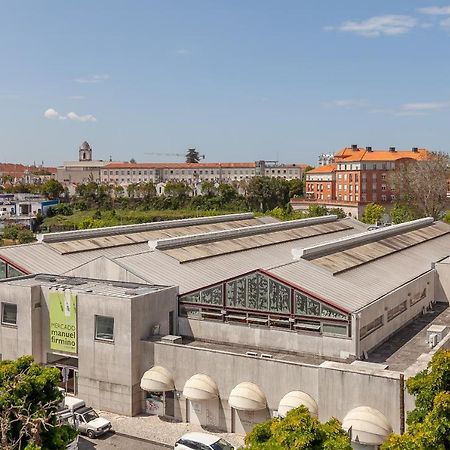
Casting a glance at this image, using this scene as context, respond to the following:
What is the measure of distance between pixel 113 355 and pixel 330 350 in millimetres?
9695

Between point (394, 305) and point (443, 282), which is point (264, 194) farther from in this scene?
point (394, 305)

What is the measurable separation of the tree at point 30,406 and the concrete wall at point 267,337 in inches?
452

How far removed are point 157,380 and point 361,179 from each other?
86491 millimetres

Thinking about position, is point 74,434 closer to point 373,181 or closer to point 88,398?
point 88,398

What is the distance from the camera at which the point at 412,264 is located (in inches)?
1565

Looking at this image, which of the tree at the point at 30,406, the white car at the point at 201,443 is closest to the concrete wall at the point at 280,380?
the white car at the point at 201,443

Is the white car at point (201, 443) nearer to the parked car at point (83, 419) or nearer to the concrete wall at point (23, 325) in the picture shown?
the parked car at point (83, 419)

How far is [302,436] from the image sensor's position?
14367 mm

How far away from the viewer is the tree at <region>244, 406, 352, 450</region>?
47.0 feet

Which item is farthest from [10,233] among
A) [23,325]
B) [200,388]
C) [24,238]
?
[200,388]

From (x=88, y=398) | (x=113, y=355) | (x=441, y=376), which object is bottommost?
(x=88, y=398)

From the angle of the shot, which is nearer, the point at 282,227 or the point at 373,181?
the point at 282,227

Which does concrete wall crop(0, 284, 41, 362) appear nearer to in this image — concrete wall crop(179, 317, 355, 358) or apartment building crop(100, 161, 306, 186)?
concrete wall crop(179, 317, 355, 358)

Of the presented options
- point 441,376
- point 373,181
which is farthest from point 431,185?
point 441,376
